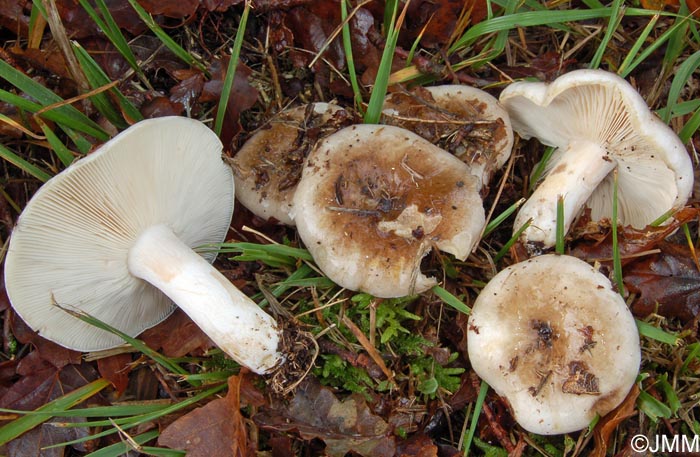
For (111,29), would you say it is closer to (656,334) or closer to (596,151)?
(596,151)

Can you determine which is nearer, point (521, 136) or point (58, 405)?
point (58, 405)

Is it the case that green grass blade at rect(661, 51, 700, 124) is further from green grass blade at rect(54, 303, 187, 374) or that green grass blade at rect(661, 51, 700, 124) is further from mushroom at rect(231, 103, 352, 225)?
green grass blade at rect(54, 303, 187, 374)

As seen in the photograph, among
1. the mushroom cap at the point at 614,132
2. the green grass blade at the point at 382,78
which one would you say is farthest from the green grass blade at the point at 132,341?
the mushroom cap at the point at 614,132

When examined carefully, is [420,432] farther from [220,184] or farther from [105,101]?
[105,101]

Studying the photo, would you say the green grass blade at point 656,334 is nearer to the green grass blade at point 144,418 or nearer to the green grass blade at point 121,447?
the green grass blade at point 144,418

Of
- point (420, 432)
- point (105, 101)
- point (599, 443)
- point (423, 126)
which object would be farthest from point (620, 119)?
point (105, 101)
